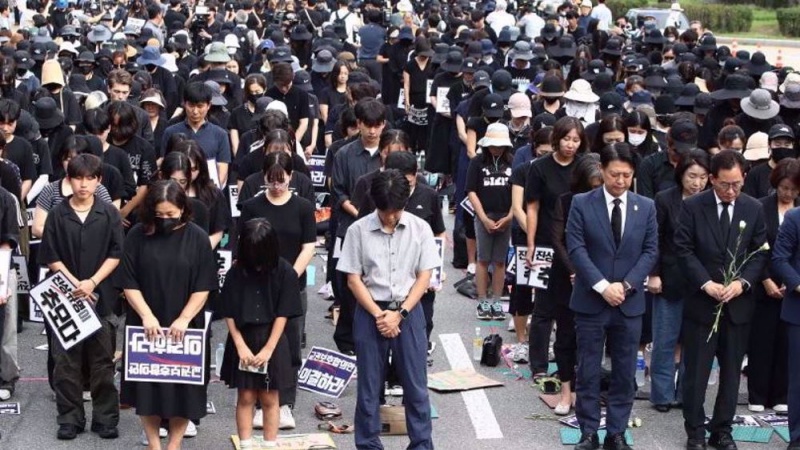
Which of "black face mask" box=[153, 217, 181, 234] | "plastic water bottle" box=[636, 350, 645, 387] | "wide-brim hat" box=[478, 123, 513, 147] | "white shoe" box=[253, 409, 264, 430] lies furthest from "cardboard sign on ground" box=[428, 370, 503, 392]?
"black face mask" box=[153, 217, 181, 234]

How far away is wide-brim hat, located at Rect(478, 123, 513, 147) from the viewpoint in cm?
1406

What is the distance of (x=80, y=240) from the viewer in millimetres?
10852

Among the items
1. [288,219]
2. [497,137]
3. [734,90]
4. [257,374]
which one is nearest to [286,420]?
[257,374]

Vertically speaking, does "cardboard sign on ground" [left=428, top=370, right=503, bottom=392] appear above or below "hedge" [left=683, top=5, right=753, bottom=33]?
above

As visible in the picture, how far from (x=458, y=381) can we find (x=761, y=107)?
15.3ft

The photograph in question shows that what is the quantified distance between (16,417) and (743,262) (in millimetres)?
5185

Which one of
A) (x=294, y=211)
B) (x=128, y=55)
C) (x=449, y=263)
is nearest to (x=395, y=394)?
(x=294, y=211)

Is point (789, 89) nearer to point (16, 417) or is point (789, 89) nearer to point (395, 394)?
point (395, 394)

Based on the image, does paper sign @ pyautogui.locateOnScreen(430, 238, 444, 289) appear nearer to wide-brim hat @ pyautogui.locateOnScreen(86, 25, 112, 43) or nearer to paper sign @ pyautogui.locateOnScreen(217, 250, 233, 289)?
paper sign @ pyautogui.locateOnScreen(217, 250, 233, 289)

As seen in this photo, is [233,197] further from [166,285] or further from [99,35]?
[99,35]

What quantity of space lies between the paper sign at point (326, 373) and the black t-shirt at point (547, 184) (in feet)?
6.73

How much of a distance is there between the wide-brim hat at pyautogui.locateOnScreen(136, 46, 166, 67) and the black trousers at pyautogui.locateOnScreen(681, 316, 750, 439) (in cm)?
996

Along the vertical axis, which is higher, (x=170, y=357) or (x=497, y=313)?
(x=170, y=357)

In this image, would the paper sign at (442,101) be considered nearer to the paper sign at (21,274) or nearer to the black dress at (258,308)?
the paper sign at (21,274)
